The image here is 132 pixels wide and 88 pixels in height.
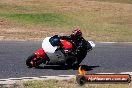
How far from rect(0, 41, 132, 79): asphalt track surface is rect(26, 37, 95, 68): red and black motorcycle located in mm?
246

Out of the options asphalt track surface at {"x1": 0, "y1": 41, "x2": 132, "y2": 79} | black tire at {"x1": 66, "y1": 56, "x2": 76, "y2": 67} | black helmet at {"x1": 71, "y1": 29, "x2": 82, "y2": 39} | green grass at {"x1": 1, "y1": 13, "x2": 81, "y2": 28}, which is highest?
black helmet at {"x1": 71, "y1": 29, "x2": 82, "y2": 39}

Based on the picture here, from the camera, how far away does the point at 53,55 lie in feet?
54.1

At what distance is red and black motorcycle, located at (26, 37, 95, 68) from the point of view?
16.5 m

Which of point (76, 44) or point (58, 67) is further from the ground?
point (76, 44)

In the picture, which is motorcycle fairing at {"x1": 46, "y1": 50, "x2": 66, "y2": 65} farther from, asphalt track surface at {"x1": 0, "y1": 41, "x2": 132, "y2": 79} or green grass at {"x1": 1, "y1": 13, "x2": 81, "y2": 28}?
green grass at {"x1": 1, "y1": 13, "x2": 81, "y2": 28}

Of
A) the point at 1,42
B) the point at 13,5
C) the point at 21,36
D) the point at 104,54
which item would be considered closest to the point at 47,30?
the point at 21,36

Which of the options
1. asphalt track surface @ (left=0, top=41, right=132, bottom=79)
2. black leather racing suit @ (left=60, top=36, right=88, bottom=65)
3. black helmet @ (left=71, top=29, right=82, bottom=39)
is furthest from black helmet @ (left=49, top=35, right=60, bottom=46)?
asphalt track surface @ (left=0, top=41, right=132, bottom=79)

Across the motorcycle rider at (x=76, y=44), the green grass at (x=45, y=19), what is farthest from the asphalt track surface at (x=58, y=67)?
the green grass at (x=45, y=19)

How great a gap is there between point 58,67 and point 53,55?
0.86 meters

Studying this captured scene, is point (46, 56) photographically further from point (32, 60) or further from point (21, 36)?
point (21, 36)

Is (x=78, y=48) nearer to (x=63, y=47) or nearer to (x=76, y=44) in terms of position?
(x=76, y=44)

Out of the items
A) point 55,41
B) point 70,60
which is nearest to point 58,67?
point 70,60

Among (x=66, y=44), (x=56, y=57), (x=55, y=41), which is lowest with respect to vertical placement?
(x=56, y=57)

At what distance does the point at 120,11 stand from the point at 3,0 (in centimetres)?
1005
